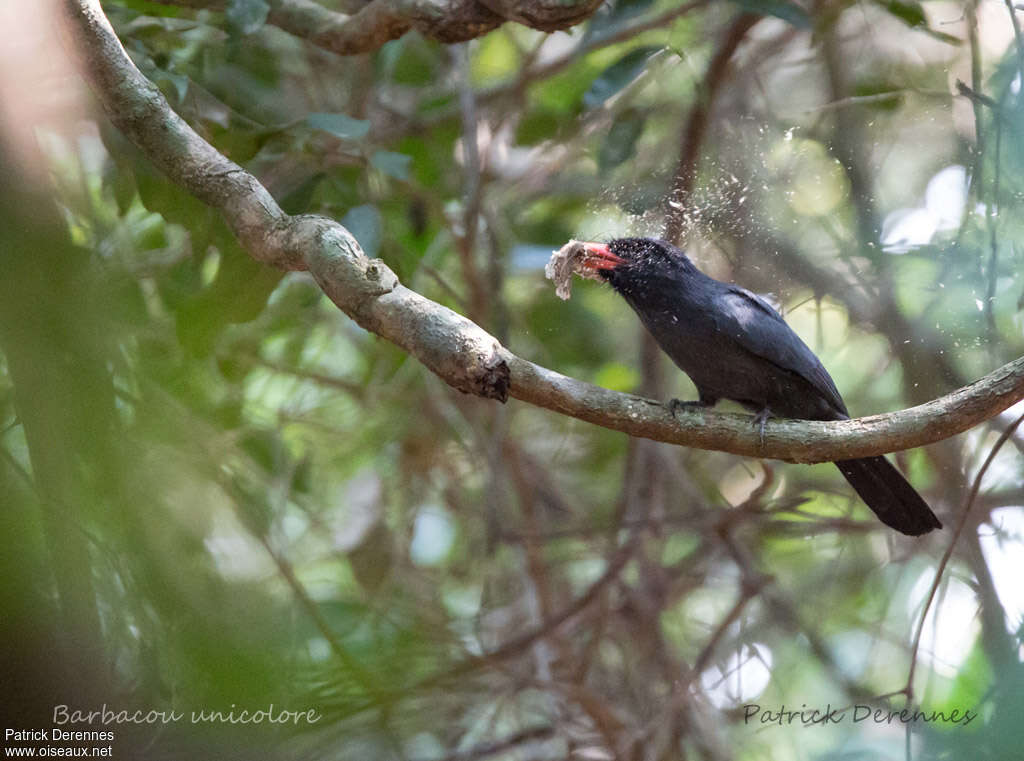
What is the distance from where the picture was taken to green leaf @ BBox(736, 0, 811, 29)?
3.23m

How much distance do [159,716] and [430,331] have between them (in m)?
1.22

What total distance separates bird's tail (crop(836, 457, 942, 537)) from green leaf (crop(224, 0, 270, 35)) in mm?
2443

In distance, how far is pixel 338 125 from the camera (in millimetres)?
3104

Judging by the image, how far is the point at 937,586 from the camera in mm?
3094

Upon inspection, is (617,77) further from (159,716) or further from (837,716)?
(159,716)

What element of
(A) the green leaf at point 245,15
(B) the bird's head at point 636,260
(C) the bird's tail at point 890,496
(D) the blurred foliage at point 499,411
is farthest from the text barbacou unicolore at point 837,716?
(A) the green leaf at point 245,15

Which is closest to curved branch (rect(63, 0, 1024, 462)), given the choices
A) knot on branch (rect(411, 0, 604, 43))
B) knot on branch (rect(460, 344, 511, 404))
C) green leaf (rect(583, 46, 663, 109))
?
knot on branch (rect(460, 344, 511, 404))

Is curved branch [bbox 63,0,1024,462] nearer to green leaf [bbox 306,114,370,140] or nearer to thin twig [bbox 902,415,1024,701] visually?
green leaf [bbox 306,114,370,140]

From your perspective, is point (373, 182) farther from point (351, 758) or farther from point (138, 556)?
point (138, 556)

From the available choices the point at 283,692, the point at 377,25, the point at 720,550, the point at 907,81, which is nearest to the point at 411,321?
the point at 283,692

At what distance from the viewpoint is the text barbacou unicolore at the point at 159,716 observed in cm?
92

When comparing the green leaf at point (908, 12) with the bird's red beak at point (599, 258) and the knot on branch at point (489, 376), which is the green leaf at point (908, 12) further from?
the knot on branch at point (489, 376)

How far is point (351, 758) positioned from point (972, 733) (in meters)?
1.37

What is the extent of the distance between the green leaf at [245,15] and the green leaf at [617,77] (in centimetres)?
119
